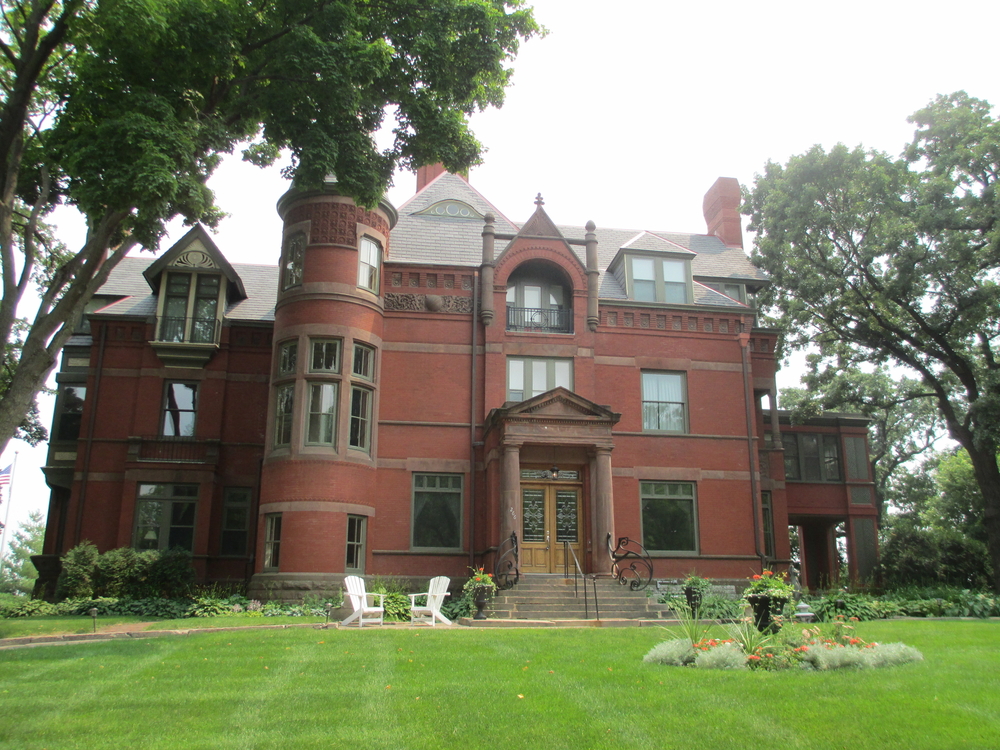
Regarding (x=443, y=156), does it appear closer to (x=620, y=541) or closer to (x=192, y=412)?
(x=620, y=541)

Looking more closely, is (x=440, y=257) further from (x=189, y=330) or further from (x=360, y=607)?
(x=360, y=607)

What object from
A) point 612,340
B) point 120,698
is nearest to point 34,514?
point 612,340

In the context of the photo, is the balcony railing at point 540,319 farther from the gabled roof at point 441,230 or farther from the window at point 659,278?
the window at point 659,278

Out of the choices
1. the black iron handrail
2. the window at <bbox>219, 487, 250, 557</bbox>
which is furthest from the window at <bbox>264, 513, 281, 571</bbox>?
the black iron handrail

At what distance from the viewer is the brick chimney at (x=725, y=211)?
33.5 m

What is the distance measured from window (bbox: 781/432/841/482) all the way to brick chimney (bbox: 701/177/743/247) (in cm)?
836

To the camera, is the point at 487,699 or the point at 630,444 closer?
the point at 487,699

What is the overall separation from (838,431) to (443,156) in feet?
68.9

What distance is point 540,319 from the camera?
24375 mm

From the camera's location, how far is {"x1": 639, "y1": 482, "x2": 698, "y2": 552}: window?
75.8ft

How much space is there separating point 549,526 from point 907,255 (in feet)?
48.9

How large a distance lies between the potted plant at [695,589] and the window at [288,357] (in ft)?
37.9

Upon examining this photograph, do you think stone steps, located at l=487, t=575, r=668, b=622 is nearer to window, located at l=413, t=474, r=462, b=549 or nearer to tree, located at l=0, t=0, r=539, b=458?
window, located at l=413, t=474, r=462, b=549

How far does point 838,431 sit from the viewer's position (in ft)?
100
